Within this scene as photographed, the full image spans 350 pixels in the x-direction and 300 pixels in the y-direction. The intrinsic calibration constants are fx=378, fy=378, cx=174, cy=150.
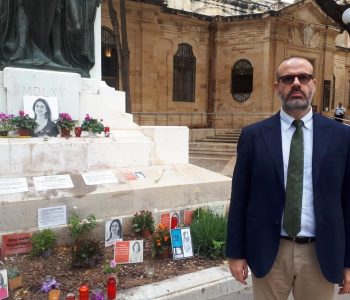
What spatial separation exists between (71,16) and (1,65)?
1461mm

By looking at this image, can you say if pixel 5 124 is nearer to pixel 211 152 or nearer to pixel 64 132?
pixel 64 132

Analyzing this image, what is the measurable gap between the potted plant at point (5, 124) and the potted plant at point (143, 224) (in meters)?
2.15

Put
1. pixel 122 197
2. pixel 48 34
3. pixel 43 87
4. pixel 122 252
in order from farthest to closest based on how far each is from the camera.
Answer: pixel 48 34 → pixel 43 87 → pixel 122 197 → pixel 122 252

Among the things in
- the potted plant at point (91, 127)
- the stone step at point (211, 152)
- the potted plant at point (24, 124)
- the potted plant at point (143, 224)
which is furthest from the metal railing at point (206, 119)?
the potted plant at point (143, 224)

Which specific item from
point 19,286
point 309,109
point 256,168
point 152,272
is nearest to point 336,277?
point 256,168

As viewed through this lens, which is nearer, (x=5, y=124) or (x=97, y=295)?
(x=97, y=295)

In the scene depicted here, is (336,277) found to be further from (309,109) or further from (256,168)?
(309,109)

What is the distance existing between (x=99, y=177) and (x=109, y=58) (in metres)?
13.5

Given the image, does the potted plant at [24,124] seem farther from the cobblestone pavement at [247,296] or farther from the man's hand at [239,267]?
the man's hand at [239,267]

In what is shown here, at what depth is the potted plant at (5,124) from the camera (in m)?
5.14

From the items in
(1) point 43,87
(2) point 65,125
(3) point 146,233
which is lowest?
(3) point 146,233

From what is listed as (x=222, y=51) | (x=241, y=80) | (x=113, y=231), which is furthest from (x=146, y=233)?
(x=222, y=51)

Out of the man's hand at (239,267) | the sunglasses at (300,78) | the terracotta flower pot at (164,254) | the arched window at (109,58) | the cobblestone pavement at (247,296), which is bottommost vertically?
the cobblestone pavement at (247,296)

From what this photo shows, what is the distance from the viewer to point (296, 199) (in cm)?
214
